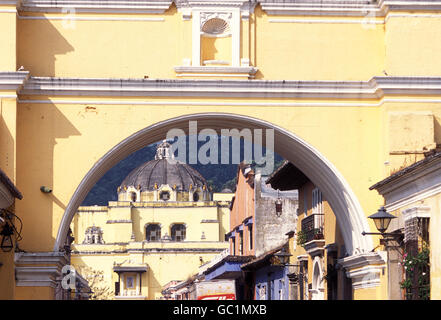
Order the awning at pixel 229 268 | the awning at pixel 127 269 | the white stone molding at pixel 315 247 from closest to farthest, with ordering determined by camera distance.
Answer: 1. the white stone molding at pixel 315 247
2. the awning at pixel 229 268
3. the awning at pixel 127 269

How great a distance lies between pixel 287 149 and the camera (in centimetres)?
1933

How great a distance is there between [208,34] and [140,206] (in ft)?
200

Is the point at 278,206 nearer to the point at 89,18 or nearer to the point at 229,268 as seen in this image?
the point at 229,268

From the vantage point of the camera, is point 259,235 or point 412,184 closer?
point 412,184

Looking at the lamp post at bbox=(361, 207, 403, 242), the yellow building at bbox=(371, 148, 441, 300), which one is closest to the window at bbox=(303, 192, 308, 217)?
the yellow building at bbox=(371, 148, 441, 300)

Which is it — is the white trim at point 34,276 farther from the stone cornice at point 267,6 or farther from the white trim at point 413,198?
the white trim at point 413,198

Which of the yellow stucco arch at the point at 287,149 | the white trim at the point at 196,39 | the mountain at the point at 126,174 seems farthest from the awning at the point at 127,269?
the white trim at the point at 196,39

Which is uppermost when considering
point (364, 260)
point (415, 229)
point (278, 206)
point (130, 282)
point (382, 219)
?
point (278, 206)

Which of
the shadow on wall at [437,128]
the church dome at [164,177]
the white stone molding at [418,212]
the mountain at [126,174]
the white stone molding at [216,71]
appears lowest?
the white stone molding at [418,212]

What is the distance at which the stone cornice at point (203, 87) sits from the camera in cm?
1795

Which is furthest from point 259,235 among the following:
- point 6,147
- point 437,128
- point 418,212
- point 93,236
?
point 93,236

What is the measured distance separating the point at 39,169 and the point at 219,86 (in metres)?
3.26

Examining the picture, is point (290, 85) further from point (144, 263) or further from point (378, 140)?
point (144, 263)
